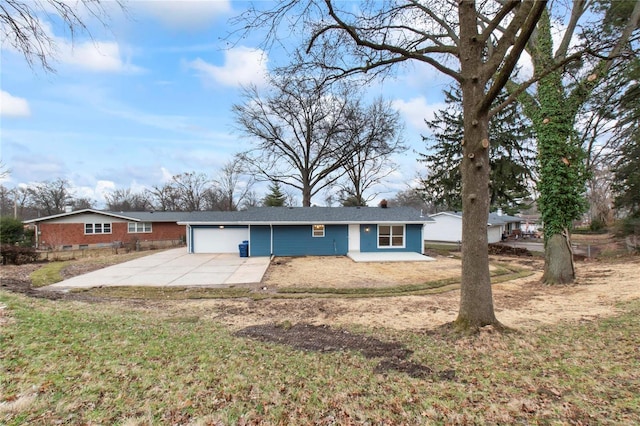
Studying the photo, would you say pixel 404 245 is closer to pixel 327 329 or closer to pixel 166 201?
pixel 327 329

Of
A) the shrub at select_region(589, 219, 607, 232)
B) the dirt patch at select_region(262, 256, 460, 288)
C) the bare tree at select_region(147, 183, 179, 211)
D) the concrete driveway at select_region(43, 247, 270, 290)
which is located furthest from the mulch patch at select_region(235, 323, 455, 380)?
the bare tree at select_region(147, 183, 179, 211)

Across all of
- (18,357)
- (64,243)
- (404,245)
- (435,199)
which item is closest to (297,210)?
(404,245)

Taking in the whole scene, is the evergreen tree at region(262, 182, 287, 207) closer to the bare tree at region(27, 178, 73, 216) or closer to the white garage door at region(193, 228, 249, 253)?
the white garage door at region(193, 228, 249, 253)

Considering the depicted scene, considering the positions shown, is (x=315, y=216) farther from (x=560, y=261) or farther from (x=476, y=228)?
(x=476, y=228)

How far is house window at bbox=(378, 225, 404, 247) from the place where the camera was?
19781 mm

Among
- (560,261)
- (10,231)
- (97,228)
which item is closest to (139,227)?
(97,228)

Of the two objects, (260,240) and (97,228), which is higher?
(97,228)

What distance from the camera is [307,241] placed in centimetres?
1917

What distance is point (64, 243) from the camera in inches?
1026

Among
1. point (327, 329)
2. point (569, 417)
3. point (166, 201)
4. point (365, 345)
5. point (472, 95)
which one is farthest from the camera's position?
point (166, 201)

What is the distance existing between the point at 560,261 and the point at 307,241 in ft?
42.0

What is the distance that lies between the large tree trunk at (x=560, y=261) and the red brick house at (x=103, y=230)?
25102 mm

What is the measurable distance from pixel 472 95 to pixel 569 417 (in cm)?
446

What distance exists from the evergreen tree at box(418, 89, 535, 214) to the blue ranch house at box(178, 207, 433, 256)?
549 centimetres
